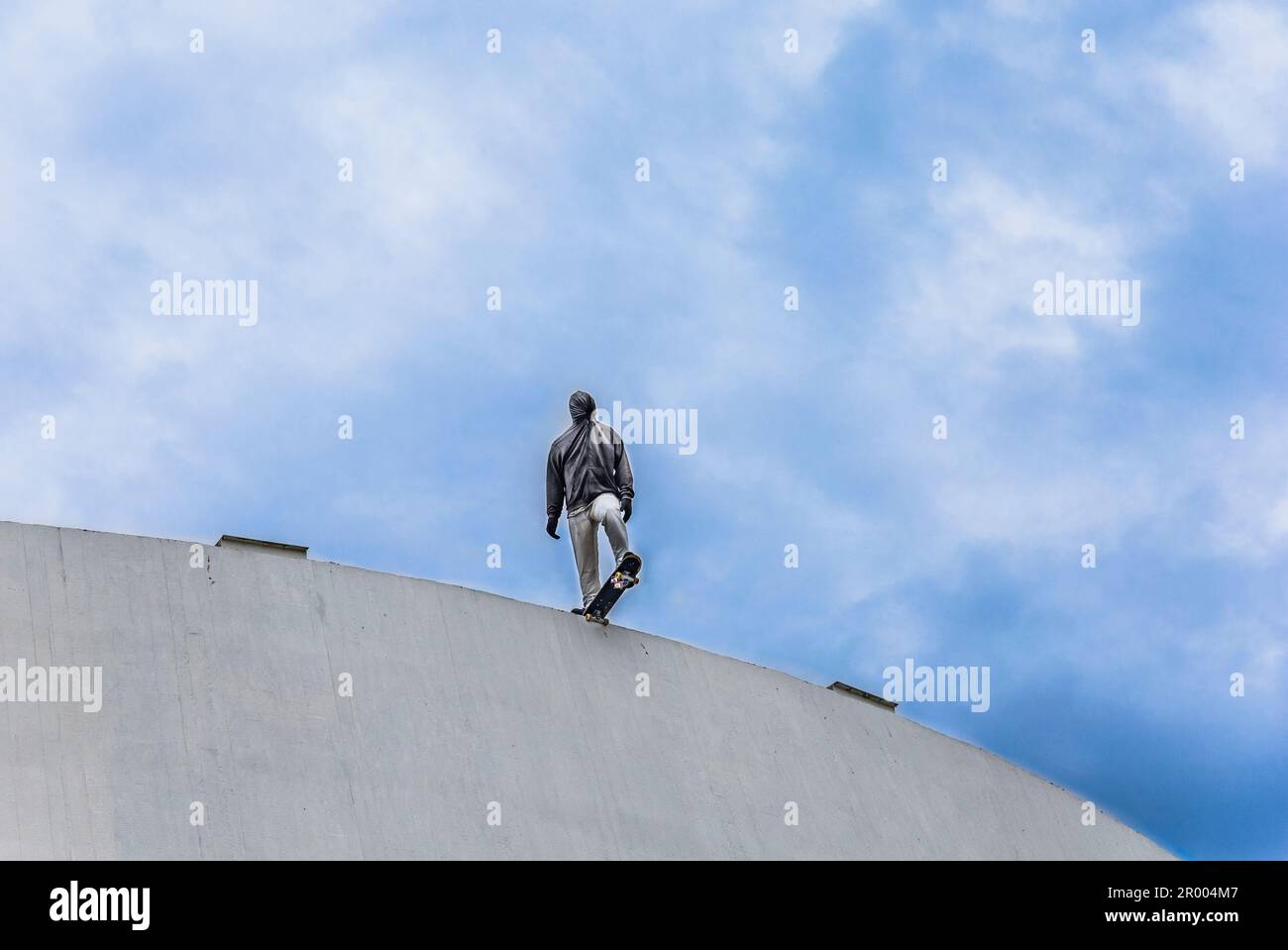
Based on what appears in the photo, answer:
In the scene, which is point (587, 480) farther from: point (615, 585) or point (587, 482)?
point (615, 585)

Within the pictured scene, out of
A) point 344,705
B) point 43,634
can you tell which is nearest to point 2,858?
point 43,634

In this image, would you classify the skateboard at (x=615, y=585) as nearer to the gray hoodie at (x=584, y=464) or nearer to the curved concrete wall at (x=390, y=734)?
the curved concrete wall at (x=390, y=734)

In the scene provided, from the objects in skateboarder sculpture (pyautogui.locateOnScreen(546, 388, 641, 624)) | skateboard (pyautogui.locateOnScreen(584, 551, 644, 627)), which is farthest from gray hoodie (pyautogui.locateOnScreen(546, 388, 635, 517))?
skateboard (pyautogui.locateOnScreen(584, 551, 644, 627))

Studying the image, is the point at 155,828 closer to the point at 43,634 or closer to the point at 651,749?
the point at 43,634

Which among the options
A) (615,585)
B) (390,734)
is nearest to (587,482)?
(615,585)

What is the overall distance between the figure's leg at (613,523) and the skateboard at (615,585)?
18.1 inches

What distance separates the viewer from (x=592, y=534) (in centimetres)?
1973

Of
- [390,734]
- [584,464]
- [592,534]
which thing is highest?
[584,464]

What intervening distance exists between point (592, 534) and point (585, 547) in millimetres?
160

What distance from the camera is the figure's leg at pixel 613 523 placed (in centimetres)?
1914
